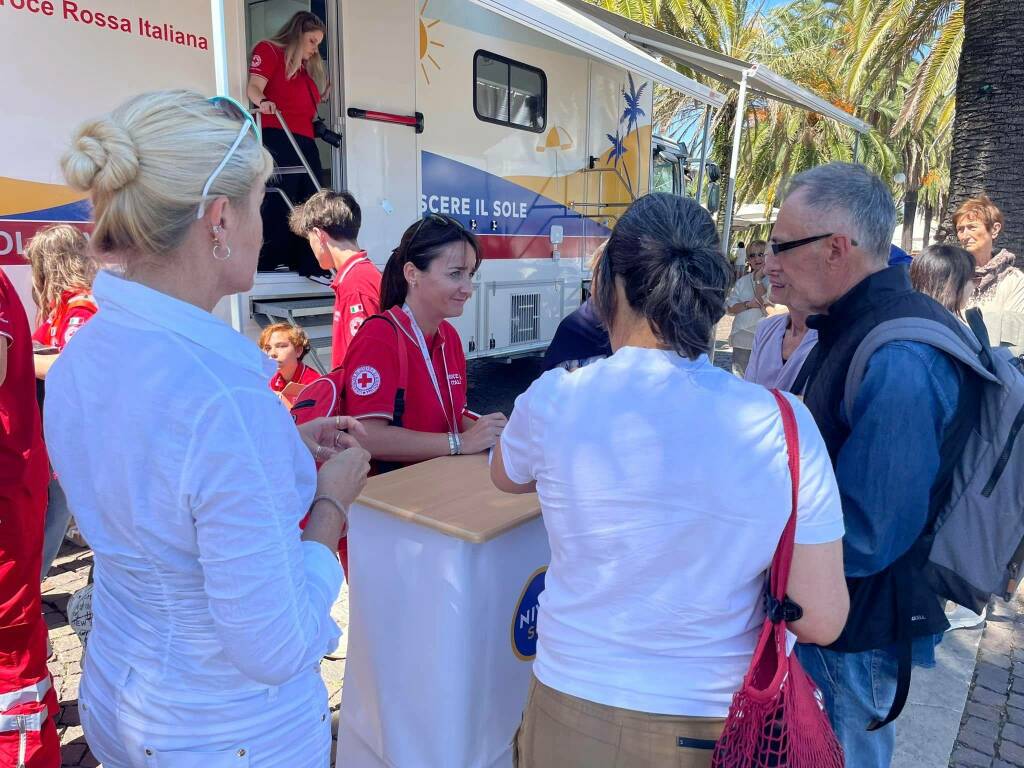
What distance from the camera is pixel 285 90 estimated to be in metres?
4.58

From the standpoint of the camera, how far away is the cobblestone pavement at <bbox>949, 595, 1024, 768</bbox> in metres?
2.78

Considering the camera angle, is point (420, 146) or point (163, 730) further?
point (420, 146)

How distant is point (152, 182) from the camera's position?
41.3 inches

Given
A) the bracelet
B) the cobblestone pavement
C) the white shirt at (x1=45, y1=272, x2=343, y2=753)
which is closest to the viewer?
the white shirt at (x1=45, y1=272, x2=343, y2=753)

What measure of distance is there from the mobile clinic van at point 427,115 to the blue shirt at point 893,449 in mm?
2601

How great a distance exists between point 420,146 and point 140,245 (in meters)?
4.39

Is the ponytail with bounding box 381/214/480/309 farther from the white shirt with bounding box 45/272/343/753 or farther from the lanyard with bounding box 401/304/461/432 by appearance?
the white shirt with bounding box 45/272/343/753

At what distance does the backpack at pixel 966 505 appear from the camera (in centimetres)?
157

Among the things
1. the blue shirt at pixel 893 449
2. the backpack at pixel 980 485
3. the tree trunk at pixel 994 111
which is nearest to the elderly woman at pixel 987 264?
the tree trunk at pixel 994 111

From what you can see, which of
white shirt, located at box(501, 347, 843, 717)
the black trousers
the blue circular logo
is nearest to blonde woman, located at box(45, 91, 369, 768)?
white shirt, located at box(501, 347, 843, 717)

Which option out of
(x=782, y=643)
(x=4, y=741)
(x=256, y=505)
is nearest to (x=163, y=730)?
(x=256, y=505)

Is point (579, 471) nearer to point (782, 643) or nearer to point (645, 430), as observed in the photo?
point (645, 430)

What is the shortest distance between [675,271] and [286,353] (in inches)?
123

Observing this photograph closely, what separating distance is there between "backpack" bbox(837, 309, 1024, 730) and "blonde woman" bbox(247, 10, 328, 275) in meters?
3.95
